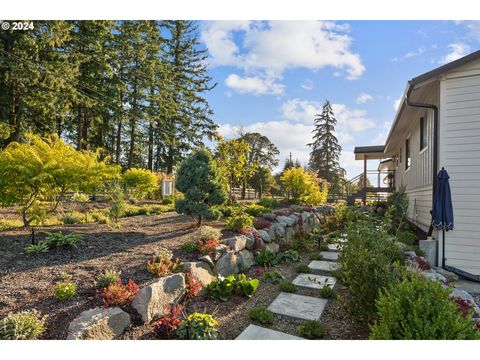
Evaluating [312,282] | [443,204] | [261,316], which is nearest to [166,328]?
[261,316]

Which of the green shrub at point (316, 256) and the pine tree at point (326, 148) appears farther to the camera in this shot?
the pine tree at point (326, 148)

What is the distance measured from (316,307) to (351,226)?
1.10 metres

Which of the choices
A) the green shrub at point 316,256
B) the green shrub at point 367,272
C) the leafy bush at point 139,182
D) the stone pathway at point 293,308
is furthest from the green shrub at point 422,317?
the leafy bush at point 139,182

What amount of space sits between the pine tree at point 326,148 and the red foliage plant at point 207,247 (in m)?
27.8

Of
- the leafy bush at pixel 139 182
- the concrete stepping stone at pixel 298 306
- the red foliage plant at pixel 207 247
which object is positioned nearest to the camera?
the concrete stepping stone at pixel 298 306

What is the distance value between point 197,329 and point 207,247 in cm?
167

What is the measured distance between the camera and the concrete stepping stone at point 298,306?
10.2 ft

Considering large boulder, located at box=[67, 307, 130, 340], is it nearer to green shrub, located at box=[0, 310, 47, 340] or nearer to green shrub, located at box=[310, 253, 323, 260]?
green shrub, located at box=[0, 310, 47, 340]

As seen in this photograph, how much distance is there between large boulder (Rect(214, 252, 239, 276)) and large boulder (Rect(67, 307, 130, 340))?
1646 millimetres

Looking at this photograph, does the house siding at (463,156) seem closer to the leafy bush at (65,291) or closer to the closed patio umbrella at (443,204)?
the closed patio umbrella at (443,204)

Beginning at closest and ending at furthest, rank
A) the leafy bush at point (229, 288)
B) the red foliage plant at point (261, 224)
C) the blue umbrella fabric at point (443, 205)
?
the leafy bush at point (229, 288), the blue umbrella fabric at point (443, 205), the red foliage plant at point (261, 224)

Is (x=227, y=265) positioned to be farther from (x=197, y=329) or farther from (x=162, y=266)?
(x=197, y=329)

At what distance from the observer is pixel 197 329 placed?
8.07ft

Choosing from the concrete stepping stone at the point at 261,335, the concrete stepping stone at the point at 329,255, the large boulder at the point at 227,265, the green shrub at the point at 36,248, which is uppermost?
the green shrub at the point at 36,248
